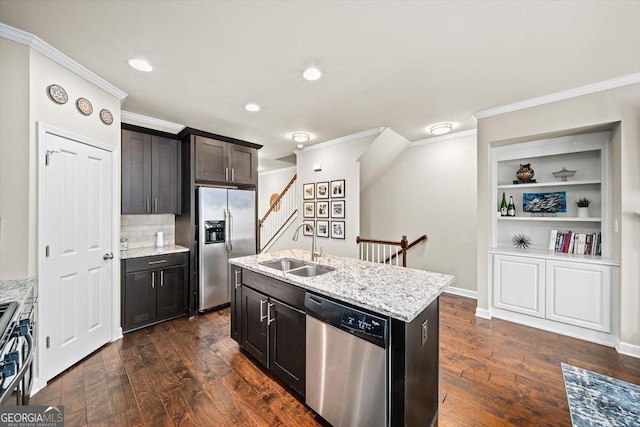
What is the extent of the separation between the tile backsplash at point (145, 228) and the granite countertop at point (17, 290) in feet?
5.38

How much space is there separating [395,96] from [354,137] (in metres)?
1.44

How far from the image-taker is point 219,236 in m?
3.76

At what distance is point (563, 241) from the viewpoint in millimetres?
3232

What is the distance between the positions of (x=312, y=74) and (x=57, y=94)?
217 cm

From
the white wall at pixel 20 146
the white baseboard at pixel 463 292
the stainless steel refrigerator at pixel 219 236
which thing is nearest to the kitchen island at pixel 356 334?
the stainless steel refrigerator at pixel 219 236

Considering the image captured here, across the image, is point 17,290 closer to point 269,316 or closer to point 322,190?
point 269,316

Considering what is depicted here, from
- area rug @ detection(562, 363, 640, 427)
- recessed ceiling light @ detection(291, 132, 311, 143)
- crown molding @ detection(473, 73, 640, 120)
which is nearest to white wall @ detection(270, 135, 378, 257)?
recessed ceiling light @ detection(291, 132, 311, 143)

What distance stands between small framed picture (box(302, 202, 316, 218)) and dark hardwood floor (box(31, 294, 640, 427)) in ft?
8.61

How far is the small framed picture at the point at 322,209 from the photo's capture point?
15.7 feet

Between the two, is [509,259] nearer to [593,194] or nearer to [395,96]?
[593,194]

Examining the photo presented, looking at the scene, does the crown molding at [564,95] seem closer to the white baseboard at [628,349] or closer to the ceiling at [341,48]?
the ceiling at [341,48]

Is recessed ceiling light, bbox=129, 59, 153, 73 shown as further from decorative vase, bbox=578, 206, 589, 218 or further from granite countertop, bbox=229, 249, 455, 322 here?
decorative vase, bbox=578, 206, 589, 218

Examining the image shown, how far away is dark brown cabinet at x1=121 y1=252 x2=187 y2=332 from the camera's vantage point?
299 centimetres

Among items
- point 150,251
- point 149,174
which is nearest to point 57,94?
point 149,174
